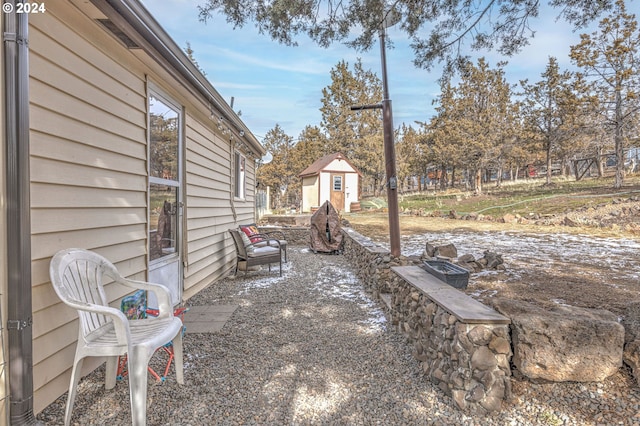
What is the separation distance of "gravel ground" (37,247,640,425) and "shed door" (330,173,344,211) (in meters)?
17.2

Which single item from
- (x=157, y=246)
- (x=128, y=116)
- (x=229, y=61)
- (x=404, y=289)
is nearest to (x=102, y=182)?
(x=128, y=116)

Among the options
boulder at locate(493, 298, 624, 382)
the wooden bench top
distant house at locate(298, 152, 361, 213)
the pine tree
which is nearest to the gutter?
the wooden bench top

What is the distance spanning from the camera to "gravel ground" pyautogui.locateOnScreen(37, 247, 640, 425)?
1.96m

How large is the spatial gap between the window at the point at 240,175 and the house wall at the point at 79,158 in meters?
3.31

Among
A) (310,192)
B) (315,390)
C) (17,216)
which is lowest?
(315,390)

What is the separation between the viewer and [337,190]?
20906 mm

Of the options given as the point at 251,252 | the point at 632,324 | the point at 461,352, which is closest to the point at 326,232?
the point at 251,252

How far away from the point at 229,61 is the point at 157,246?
5.54 metres

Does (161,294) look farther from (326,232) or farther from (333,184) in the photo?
(333,184)

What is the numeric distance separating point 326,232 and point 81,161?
6247 millimetres

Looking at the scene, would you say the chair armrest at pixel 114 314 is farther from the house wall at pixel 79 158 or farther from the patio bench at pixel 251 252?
the patio bench at pixel 251 252

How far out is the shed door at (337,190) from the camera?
68.0 feet

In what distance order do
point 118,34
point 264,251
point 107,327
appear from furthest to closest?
1. point 264,251
2. point 118,34
3. point 107,327

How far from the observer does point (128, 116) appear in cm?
300
